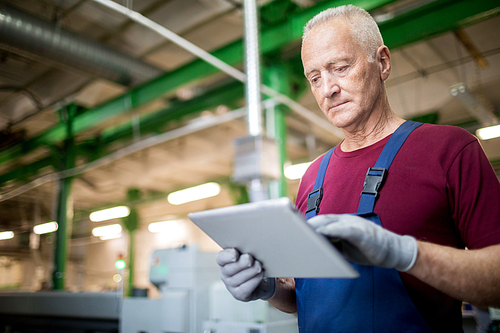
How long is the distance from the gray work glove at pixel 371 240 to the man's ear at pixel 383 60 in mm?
533

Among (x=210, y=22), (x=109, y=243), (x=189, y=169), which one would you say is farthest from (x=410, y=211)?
(x=109, y=243)

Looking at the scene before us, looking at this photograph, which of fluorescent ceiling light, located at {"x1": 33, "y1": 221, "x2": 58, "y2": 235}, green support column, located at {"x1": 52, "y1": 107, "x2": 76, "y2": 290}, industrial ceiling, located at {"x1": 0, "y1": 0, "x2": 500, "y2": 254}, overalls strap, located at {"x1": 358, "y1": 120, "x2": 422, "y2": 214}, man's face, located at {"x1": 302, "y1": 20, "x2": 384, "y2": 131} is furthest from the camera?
green support column, located at {"x1": 52, "y1": 107, "x2": 76, "y2": 290}

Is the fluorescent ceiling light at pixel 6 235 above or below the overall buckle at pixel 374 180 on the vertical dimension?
above

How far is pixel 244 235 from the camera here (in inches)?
30.8

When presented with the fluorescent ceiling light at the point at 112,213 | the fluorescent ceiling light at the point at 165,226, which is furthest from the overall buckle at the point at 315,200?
the fluorescent ceiling light at the point at 165,226

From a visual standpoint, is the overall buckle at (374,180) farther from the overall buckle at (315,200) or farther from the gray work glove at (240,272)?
A: the gray work glove at (240,272)

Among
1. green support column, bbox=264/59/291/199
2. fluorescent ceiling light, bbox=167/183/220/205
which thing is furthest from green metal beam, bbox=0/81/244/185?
fluorescent ceiling light, bbox=167/183/220/205

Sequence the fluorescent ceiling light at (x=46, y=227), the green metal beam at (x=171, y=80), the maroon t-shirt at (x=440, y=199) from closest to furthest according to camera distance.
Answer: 1. the maroon t-shirt at (x=440, y=199)
2. the green metal beam at (x=171, y=80)
3. the fluorescent ceiling light at (x=46, y=227)

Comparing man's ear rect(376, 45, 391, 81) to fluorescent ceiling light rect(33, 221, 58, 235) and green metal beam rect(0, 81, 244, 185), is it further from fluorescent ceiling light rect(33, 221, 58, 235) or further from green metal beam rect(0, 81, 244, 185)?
fluorescent ceiling light rect(33, 221, 58, 235)

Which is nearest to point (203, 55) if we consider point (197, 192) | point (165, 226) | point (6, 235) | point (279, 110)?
point (279, 110)

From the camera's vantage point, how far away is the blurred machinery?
122 inches

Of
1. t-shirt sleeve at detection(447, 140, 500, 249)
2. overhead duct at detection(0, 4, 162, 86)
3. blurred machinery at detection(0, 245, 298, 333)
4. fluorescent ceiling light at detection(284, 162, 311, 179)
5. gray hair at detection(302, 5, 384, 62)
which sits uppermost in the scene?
overhead duct at detection(0, 4, 162, 86)

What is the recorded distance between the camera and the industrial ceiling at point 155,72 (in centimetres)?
356

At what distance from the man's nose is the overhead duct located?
3438 millimetres
